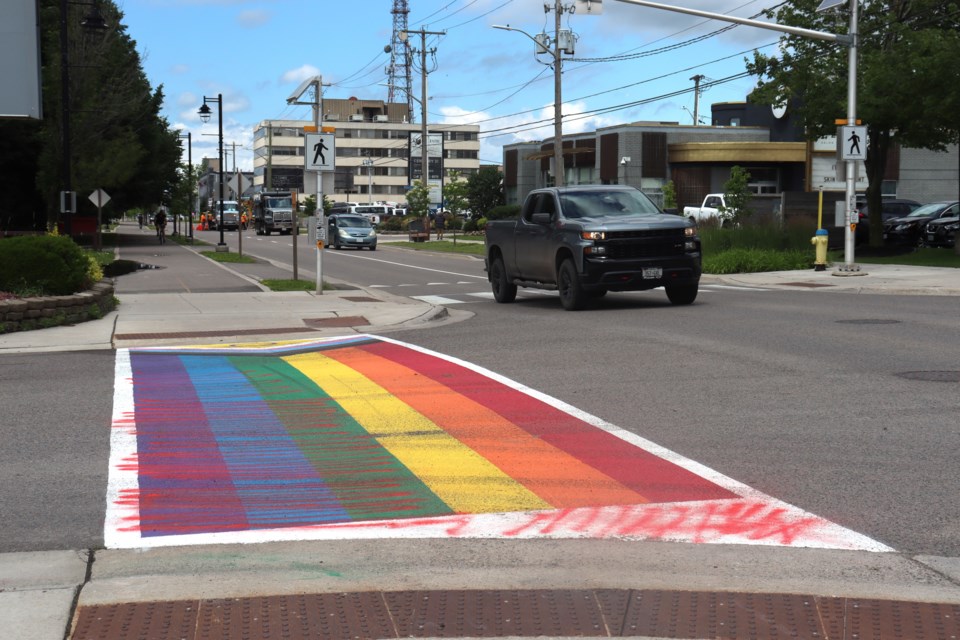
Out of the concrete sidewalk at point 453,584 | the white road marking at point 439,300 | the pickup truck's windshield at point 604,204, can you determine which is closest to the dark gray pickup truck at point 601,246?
the pickup truck's windshield at point 604,204

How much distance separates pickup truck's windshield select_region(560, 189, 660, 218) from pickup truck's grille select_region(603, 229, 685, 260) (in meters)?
0.92

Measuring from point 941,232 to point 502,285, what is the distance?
20.8 m

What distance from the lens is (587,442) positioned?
799 centimetres

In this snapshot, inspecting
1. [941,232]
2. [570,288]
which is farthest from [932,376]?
[941,232]

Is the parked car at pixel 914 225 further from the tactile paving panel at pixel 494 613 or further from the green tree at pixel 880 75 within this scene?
the tactile paving panel at pixel 494 613

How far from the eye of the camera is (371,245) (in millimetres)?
54531

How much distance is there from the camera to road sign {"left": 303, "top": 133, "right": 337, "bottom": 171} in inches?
794

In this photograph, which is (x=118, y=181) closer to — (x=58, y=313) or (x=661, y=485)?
(x=58, y=313)

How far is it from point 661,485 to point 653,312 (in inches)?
434

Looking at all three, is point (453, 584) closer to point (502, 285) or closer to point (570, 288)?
point (570, 288)

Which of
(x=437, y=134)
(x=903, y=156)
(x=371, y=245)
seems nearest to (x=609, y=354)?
(x=371, y=245)

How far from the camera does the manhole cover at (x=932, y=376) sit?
1018 centimetres

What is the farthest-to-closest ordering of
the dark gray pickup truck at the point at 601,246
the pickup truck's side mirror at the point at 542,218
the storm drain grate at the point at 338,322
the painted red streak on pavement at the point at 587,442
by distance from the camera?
the pickup truck's side mirror at the point at 542,218 < the dark gray pickup truck at the point at 601,246 < the storm drain grate at the point at 338,322 < the painted red streak on pavement at the point at 587,442

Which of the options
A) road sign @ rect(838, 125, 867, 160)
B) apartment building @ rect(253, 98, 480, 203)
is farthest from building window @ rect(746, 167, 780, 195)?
apartment building @ rect(253, 98, 480, 203)
